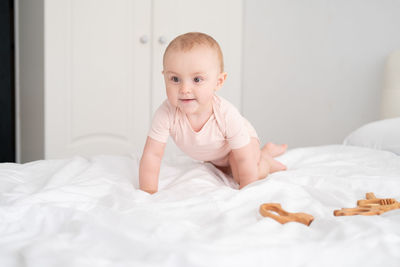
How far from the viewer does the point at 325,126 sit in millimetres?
2672

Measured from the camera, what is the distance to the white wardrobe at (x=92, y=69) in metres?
2.07

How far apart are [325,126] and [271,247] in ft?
7.38

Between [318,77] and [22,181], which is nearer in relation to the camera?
[22,181]

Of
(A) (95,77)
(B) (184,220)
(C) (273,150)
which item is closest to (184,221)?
(B) (184,220)

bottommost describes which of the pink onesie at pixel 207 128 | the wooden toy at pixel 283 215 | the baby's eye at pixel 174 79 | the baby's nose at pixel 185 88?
the wooden toy at pixel 283 215

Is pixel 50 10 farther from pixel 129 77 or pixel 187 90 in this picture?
pixel 187 90

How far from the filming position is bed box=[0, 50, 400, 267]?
55 centimetres

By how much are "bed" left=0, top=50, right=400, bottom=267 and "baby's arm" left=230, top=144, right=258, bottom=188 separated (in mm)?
64

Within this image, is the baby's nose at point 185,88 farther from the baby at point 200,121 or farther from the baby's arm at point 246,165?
the baby's arm at point 246,165

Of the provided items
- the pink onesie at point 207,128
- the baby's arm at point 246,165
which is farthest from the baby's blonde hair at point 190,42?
the baby's arm at point 246,165

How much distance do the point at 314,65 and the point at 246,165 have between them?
173cm

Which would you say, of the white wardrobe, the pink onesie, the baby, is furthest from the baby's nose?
the white wardrobe

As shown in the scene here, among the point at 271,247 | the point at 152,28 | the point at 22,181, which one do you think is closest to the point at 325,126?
the point at 152,28

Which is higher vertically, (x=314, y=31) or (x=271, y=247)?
(x=314, y=31)
